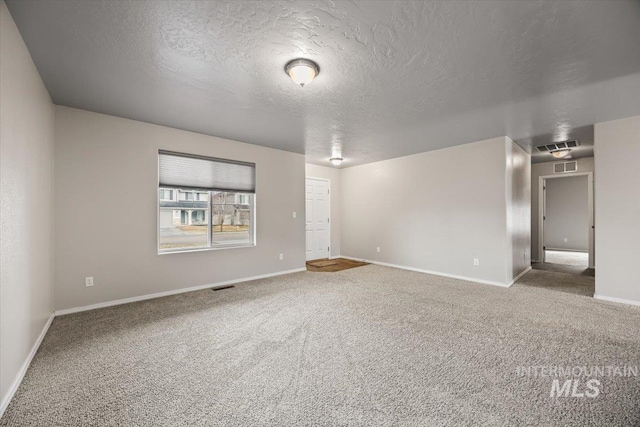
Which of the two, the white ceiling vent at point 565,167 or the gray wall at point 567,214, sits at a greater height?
the white ceiling vent at point 565,167

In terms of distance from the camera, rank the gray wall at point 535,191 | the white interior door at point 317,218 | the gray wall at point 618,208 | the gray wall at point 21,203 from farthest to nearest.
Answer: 1. the white interior door at point 317,218
2. the gray wall at point 535,191
3. the gray wall at point 618,208
4. the gray wall at point 21,203

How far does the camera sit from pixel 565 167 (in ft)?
21.0

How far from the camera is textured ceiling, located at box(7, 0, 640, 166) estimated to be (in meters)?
1.81

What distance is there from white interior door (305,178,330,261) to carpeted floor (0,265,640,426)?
3307 mm

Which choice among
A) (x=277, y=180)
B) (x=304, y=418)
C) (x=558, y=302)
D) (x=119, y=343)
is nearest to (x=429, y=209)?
(x=558, y=302)

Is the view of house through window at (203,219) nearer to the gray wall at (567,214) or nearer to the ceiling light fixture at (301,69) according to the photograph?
the ceiling light fixture at (301,69)

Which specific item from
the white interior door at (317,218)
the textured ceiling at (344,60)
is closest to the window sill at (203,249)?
the textured ceiling at (344,60)

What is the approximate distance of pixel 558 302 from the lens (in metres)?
3.74

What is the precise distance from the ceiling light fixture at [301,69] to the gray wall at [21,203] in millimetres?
1839

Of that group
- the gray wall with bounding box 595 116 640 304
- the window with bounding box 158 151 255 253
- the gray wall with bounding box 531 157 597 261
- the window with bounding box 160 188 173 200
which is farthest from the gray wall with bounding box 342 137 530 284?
the window with bounding box 160 188 173 200

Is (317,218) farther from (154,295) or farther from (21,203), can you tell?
(21,203)

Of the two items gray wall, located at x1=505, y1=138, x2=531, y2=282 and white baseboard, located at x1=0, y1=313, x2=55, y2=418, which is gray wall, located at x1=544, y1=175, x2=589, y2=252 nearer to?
gray wall, located at x1=505, y1=138, x2=531, y2=282

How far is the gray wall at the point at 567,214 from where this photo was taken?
838cm

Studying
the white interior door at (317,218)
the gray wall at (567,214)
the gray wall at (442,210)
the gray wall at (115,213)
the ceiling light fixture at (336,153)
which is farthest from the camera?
the gray wall at (567,214)
